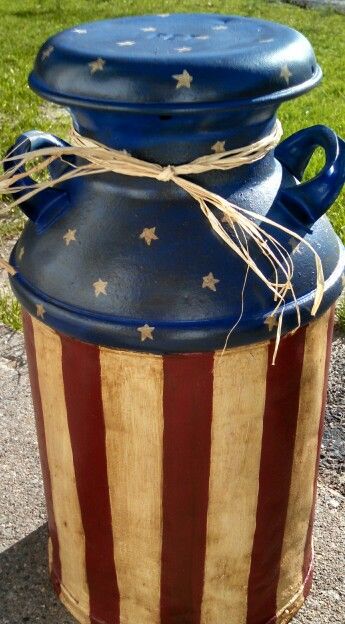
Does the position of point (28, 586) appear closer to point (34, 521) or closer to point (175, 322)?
point (34, 521)

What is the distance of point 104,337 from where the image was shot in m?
1.52

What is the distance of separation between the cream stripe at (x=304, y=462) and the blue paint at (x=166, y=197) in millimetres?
114

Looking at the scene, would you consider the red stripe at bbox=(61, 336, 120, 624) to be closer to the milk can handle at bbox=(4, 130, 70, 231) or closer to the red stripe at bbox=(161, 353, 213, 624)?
the red stripe at bbox=(161, 353, 213, 624)

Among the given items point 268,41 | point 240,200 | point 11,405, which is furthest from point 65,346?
point 11,405

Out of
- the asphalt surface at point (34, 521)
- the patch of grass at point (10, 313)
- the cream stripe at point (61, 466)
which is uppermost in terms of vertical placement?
the cream stripe at point (61, 466)

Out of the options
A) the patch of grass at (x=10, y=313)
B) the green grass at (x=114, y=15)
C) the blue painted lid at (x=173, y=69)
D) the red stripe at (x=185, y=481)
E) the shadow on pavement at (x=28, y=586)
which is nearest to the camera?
the blue painted lid at (x=173, y=69)

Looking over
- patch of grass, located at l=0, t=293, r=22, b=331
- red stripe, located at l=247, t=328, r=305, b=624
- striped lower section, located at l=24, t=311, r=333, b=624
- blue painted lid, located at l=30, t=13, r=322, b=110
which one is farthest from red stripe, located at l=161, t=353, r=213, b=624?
patch of grass, located at l=0, t=293, r=22, b=331

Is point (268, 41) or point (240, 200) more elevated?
point (268, 41)

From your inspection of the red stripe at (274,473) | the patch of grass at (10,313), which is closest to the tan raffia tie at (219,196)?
the red stripe at (274,473)

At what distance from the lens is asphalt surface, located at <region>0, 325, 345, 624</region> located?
2105 mm

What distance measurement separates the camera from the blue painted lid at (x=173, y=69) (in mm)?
1379

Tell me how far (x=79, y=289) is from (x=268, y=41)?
1.92 feet

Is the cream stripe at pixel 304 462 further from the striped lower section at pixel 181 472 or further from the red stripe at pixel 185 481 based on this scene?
the red stripe at pixel 185 481

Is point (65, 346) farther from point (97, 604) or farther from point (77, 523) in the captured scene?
point (97, 604)
